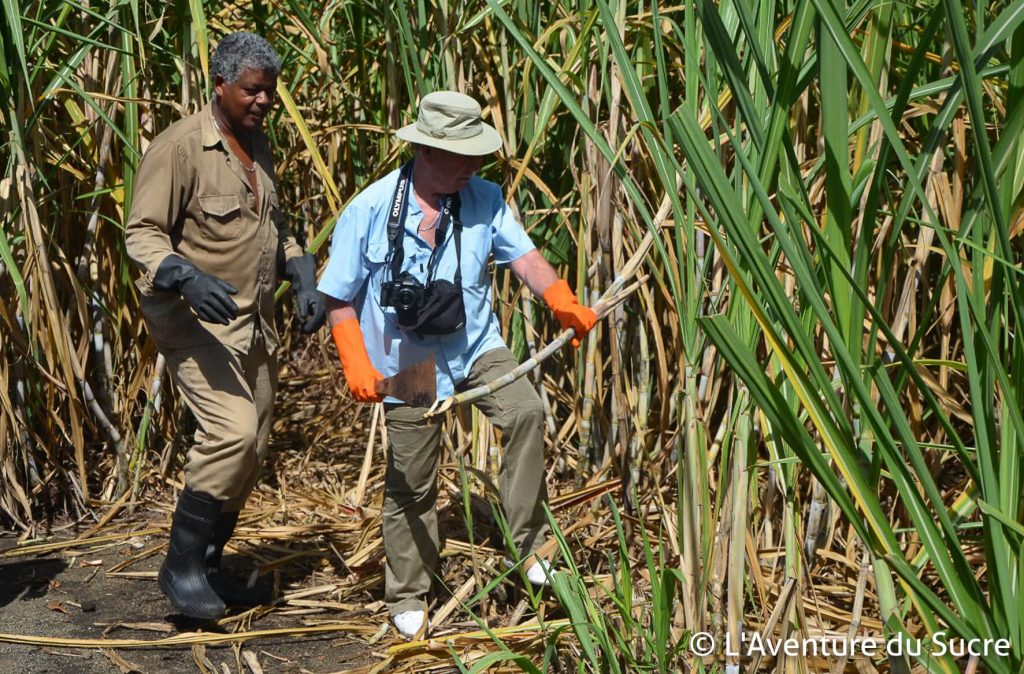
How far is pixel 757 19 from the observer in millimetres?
1913

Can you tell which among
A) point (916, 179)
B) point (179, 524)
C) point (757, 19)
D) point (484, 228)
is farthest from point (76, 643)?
point (916, 179)

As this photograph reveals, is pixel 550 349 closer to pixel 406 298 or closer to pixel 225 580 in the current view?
pixel 406 298

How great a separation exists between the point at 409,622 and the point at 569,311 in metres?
0.92

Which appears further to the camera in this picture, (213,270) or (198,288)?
(213,270)

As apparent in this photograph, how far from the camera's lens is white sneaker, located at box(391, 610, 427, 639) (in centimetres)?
300

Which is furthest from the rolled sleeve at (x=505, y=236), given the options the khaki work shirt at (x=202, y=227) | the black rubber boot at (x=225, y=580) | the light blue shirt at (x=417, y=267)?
the black rubber boot at (x=225, y=580)

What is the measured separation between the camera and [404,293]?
289 cm

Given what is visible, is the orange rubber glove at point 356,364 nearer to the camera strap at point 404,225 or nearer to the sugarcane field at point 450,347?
the sugarcane field at point 450,347

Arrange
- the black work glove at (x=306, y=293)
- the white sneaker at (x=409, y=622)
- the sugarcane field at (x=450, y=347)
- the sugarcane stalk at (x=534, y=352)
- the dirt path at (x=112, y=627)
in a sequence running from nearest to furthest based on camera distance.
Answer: the sugarcane field at (x=450, y=347), the dirt path at (x=112, y=627), the white sneaker at (x=409, y=622), the black work glove at (x=306, y=293), the sugarcane stalk at (x=534, y=352)

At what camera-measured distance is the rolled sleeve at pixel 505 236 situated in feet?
10.1

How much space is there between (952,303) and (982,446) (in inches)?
62.2

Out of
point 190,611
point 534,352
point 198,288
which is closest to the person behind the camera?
point 198,288

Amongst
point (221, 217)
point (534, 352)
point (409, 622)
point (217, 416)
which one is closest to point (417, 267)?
point (221, 217)

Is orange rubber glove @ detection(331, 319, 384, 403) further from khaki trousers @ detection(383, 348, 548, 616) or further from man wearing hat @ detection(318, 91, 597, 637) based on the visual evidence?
khaki trousers @ detection(383, 348, 548, 616)
